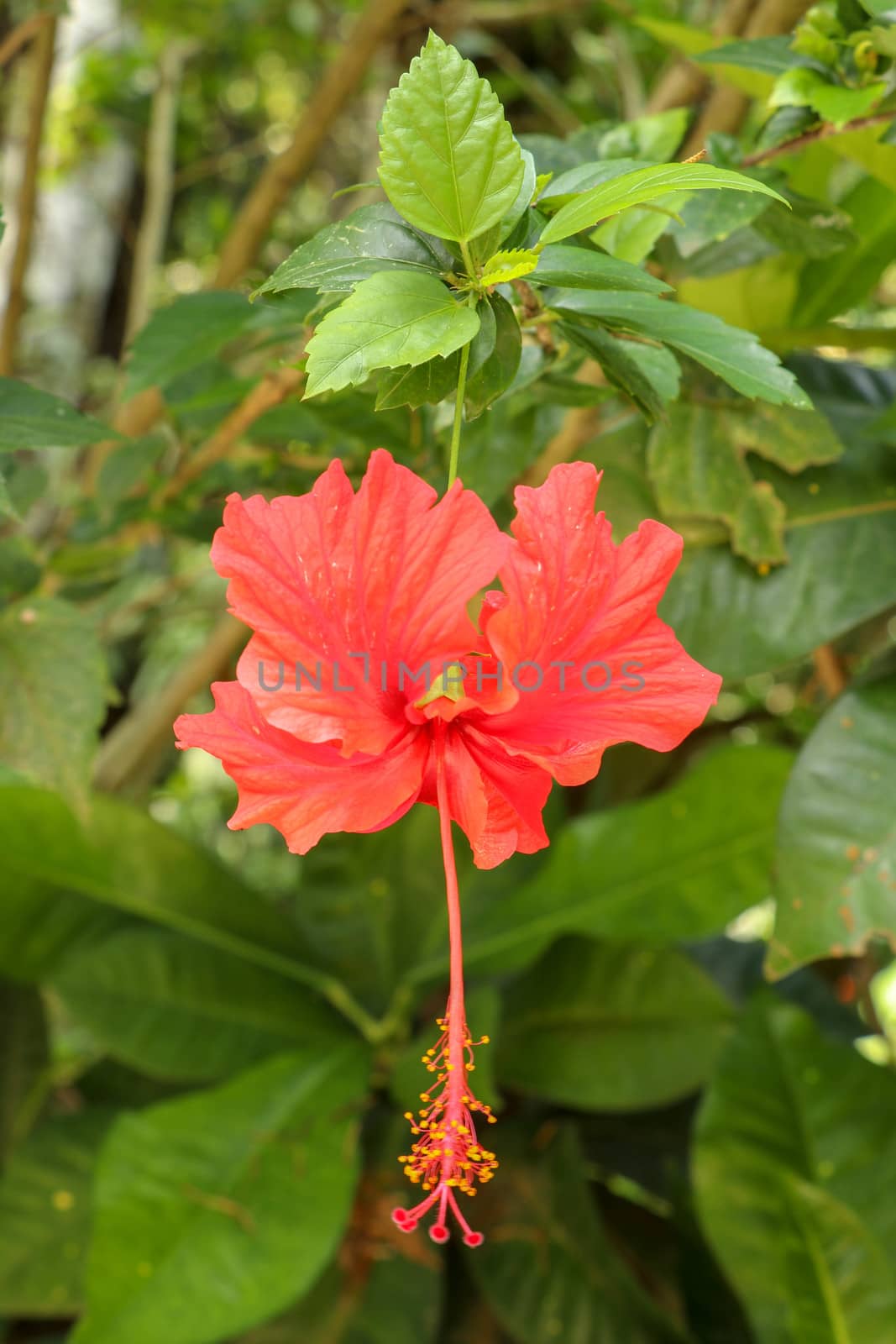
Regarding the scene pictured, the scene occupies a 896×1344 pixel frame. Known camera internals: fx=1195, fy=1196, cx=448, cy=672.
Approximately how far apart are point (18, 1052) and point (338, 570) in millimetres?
1253

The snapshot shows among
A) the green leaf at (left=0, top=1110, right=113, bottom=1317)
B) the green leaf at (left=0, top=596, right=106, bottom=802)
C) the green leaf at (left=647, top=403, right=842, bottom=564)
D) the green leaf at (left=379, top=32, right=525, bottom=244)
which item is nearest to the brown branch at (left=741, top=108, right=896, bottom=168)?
the green leaf at (left=647, top=403, right=842, bottom=564)

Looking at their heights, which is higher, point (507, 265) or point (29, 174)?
point (507, 265)

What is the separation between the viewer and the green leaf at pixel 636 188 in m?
0.40

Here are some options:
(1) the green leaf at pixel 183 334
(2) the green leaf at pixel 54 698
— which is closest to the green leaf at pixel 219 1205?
(2) the green leaf at pixel 54 698

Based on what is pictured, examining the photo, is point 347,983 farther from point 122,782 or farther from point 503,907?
point 122,782

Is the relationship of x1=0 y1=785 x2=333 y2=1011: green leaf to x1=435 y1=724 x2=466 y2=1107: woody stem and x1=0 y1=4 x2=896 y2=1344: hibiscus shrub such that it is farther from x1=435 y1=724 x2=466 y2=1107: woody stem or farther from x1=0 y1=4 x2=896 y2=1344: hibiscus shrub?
x1=435 y1=724 x2=466 y2=1107: woody stem

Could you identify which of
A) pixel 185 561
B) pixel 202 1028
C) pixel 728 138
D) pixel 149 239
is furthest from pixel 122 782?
pixel 728 138

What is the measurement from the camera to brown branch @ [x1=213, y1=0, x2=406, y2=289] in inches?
46.4

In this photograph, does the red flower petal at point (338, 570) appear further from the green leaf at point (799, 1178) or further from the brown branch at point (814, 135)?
the green leaf at point (799, 1178)

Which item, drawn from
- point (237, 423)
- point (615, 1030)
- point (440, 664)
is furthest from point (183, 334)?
point (615, 1030)

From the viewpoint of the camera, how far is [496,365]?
1.52 ft

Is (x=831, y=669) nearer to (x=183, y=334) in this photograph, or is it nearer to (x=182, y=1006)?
(x=183, y=334)

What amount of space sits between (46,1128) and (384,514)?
1192 millimetres

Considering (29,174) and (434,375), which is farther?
(29,174)
